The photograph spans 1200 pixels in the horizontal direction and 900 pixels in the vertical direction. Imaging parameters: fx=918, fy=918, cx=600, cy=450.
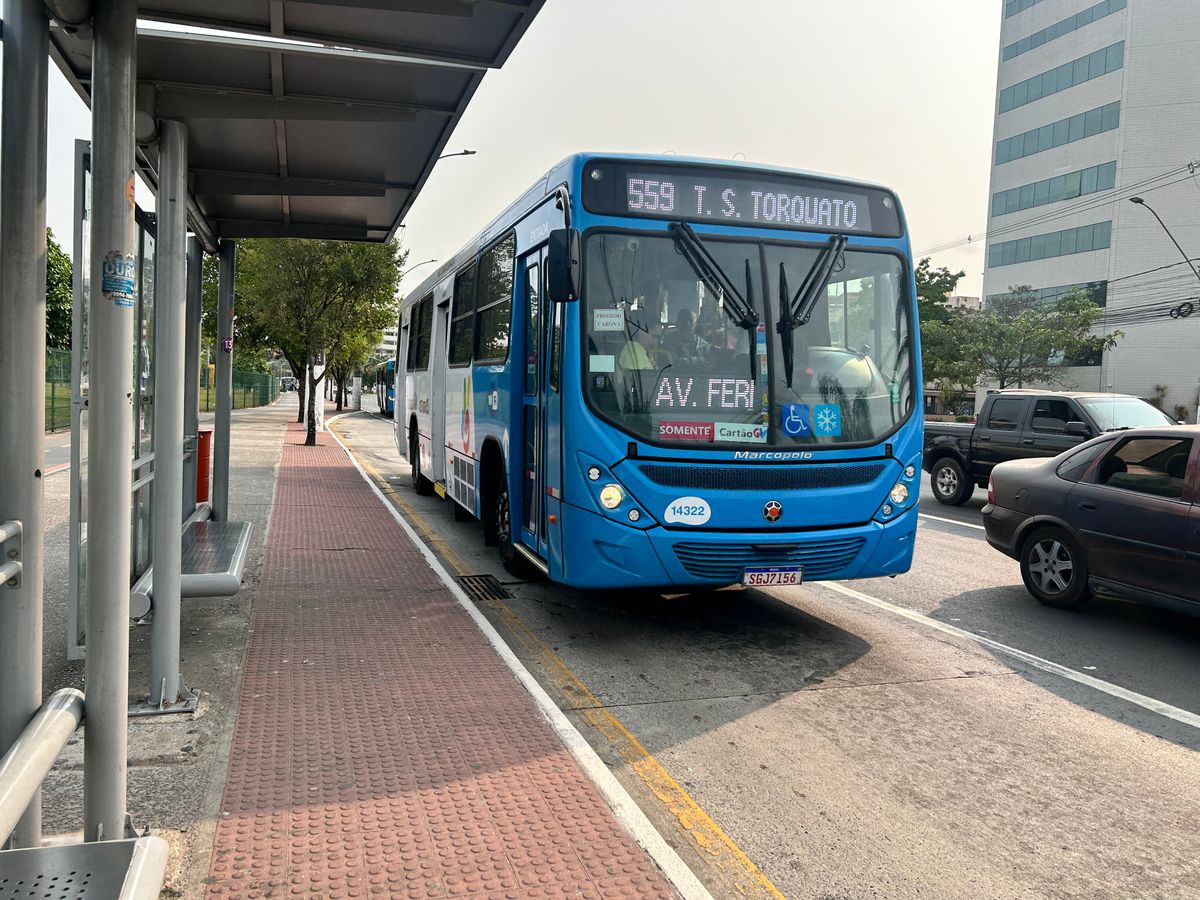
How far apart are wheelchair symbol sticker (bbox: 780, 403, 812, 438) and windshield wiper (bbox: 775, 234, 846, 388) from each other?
17 cm

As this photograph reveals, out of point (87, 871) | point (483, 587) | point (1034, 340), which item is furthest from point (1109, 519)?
point (1034, 340)

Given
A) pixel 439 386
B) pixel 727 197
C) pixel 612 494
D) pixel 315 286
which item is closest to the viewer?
pixel 612 494

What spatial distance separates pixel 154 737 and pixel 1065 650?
5.91 meters

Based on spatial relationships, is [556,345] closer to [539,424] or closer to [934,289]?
[539,424]

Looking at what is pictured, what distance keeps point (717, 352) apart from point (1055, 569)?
3.81 meters

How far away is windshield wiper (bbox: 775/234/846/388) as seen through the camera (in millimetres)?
6184

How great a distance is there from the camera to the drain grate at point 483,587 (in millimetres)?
7727

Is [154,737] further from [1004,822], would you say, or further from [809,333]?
[809,333]

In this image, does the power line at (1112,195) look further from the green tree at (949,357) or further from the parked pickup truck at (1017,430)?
the parked pickup truck at (1017,430)

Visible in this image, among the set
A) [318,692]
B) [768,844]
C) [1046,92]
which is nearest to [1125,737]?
[768,844]

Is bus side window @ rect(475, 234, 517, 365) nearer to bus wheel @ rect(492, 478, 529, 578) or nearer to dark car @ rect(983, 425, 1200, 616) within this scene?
bus wheel @ rect(492, 478, 529, 578)

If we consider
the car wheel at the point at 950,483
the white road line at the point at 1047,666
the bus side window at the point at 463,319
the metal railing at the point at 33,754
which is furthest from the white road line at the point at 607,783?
the car wheel at the point at 950,483

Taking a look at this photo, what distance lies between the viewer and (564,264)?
5.92 m

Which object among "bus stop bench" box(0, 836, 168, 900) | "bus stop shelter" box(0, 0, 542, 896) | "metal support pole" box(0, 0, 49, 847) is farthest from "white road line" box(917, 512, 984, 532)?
"metal support pole" box(0, 0, 49, 847)
